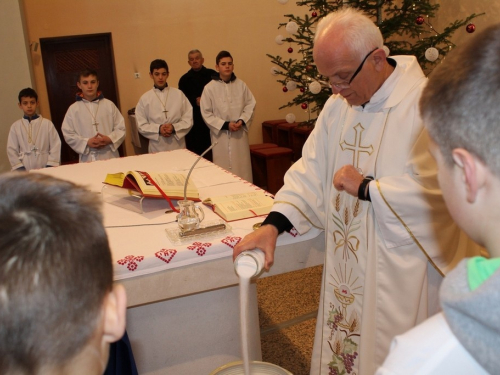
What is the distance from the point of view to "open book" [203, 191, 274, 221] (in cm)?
259

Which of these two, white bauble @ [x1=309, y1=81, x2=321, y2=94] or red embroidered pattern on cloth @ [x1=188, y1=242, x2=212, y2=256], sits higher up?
white bauble @ [x1=309, y1=81, x2=321, y2=94]

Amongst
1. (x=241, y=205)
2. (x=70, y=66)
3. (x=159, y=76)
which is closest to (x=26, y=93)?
(x=159, y=76)

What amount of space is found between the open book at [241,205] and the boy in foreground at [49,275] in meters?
1.78

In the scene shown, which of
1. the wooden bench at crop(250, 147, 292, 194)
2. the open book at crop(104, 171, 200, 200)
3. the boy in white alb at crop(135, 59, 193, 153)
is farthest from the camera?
the wooden bench at crop(250, 147, 292, 194)

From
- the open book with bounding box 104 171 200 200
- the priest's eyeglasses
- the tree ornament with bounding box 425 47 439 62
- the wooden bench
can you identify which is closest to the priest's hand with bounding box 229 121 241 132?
the wooden bench

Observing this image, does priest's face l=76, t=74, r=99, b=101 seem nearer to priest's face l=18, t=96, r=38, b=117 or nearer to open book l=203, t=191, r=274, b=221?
priest's face l=18, t=96, r=38, b=117

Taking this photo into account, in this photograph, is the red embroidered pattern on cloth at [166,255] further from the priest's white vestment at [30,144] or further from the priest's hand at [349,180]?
the priest's white vestment at [30,144]

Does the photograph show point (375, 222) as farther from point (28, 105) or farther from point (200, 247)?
point (28, 105)

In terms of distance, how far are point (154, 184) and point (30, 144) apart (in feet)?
13.1

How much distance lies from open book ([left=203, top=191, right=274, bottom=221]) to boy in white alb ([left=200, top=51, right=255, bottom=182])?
13.8ft

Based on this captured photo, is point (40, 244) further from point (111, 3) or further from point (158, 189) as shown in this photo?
point (111, 3)

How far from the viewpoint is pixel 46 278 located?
704mm

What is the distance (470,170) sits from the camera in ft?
2.78

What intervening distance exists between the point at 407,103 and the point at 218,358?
148 centimetres
